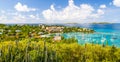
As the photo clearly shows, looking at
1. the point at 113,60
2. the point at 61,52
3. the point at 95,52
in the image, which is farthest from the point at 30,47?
the point at 113,60

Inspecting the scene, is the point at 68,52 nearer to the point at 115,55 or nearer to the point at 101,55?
the point at 101,55

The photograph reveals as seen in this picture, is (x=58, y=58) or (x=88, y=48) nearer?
(x=58, y=58)

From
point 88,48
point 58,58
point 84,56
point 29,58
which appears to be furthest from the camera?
point 88,48

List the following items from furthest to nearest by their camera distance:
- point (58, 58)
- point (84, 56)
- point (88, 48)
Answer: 1. point (88, 48)
2. point (84, 56)
3. point (58, 58)

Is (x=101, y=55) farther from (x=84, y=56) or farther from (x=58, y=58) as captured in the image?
(x=58, y=58)

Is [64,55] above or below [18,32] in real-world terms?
above

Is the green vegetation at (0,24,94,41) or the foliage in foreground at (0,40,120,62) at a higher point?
the foliage in foreground at (0,40,120,62)

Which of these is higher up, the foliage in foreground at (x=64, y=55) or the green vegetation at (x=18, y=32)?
the foliage in foreground at (x=64, y=55)

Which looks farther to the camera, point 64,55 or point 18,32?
point 18,32

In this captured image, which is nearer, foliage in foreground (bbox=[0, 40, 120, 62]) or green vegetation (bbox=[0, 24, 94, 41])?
foliage in foreground (bbox=[0, 40, 120, 62])

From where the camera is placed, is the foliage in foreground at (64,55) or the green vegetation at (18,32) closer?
the foliage in foreground at (64,55)
